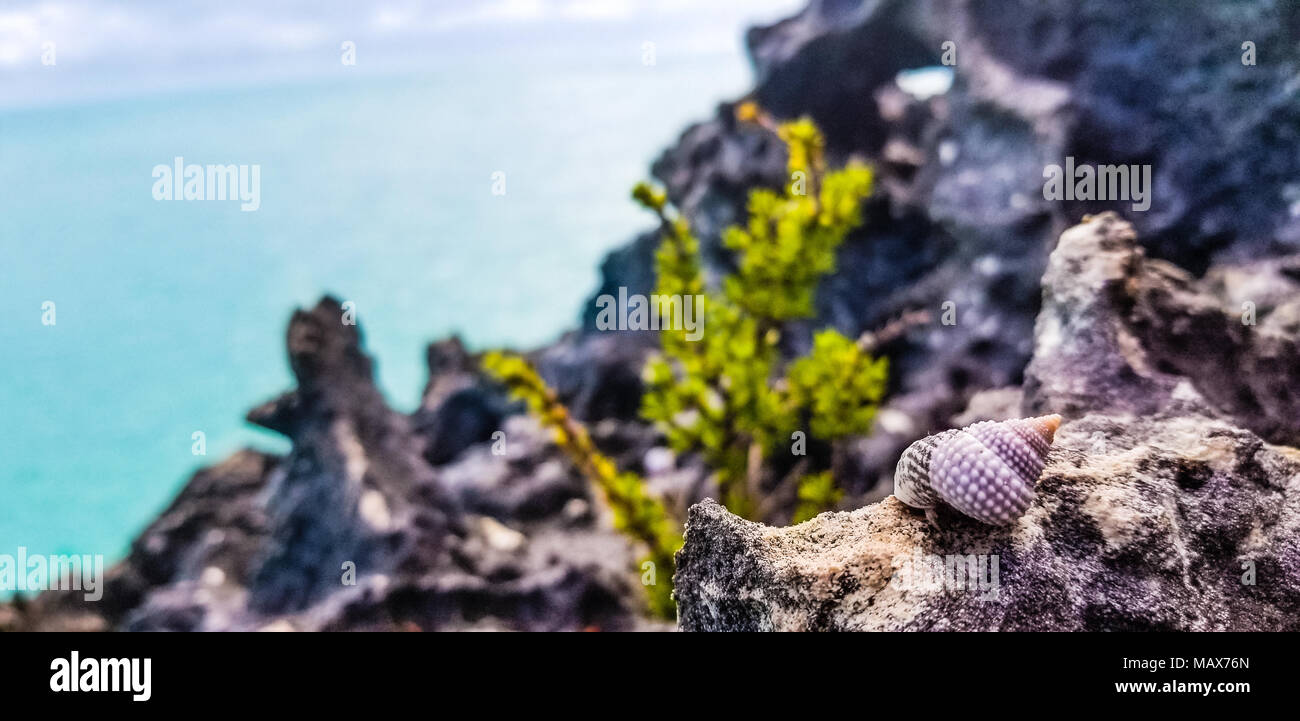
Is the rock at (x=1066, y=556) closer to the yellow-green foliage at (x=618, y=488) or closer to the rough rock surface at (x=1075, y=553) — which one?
the rough rock surface at (x=1075, y=553)

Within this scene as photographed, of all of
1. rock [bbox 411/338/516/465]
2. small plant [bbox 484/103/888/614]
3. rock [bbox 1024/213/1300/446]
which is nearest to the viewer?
rock [bbox 1024/213/1300/446]

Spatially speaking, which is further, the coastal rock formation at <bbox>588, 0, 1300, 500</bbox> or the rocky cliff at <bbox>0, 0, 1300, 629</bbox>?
the coastal rock formation at <bbox>588, 0, 1300, 500</bbox>

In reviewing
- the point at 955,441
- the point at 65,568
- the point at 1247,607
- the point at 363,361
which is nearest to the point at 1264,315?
the point at 1247,607

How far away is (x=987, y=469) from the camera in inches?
60.6

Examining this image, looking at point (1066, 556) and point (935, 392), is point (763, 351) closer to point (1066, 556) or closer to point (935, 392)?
point (935, 392)

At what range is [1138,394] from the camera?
97.6 inches

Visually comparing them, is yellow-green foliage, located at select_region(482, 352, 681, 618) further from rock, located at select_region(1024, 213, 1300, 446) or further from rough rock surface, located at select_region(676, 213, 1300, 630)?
rock, located at select_region(1024, 213, 1300, 446)

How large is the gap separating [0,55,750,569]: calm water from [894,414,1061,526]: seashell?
3.51 metres

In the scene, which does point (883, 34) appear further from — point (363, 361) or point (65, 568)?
point (65, 568)

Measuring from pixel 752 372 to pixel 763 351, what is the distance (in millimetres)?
235

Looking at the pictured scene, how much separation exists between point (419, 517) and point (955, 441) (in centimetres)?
388

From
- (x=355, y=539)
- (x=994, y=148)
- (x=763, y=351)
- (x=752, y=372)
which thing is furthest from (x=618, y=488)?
(x=994, y=148)

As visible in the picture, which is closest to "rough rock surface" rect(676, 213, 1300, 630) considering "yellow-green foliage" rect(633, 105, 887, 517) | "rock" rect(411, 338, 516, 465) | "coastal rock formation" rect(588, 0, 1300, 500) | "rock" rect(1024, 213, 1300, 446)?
"rock" rect(1024, 213, 1300, 446)

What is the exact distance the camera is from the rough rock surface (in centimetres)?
165
